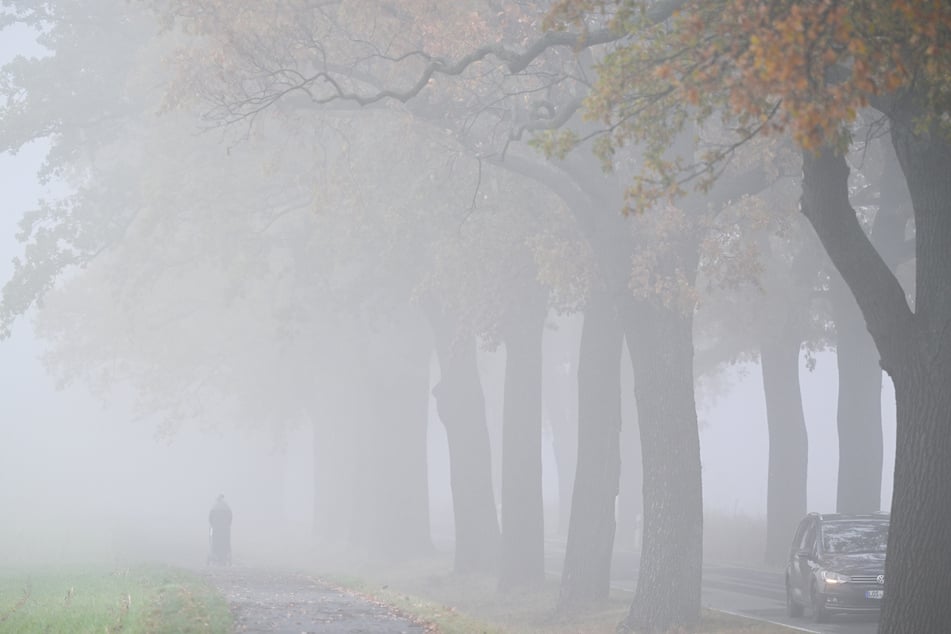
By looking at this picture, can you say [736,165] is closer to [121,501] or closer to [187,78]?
[187,78]

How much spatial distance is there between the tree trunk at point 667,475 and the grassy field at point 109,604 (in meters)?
6.53

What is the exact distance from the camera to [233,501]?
96.5m

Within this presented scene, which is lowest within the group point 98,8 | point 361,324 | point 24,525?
point 24,525

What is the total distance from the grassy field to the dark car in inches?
387

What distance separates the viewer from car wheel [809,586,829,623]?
21547 mm

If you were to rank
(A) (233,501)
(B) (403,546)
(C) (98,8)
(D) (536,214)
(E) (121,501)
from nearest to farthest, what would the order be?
(D) (536,214), (C) (98,8), (B) (403,546), (A) (233,501), (E) (121,501)

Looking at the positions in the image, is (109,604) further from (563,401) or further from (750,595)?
(563,401)

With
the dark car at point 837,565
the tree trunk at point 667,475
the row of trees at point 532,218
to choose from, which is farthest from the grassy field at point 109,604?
the dark car at point 837,565

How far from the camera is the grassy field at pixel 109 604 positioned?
13.8 meters

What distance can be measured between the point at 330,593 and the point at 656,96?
1242cm

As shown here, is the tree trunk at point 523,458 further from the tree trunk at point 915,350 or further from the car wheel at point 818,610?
the tree trunk at point 915,350

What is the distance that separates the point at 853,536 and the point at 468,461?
1354 centimetres

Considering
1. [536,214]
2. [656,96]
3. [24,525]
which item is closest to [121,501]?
[24,525]

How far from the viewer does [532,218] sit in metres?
26.3
